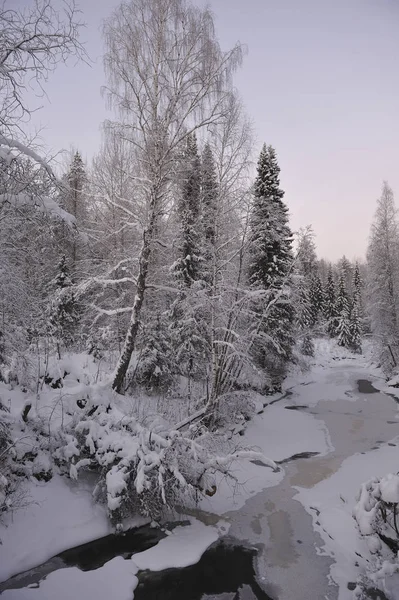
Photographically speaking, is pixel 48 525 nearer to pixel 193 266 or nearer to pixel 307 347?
pixel 193 266

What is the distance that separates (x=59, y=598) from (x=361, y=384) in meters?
20.6

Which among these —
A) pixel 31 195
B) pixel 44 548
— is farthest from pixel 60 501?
pixel 31 195

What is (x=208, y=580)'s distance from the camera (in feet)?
15.4

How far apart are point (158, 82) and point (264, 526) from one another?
9.93 metres

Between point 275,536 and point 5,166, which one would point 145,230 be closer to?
point 5,166

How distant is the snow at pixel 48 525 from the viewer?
464 cm

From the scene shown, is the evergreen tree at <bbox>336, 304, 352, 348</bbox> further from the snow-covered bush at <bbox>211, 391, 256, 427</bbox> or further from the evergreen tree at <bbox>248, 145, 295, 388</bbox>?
the snow-covered bush at <bbox>211, 391, 256, 427</bbox>

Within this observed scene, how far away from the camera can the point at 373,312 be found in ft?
67.8

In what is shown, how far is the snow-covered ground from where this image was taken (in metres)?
4.56

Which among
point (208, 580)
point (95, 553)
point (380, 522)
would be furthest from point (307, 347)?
point (95, 553)

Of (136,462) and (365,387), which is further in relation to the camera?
(365,387)

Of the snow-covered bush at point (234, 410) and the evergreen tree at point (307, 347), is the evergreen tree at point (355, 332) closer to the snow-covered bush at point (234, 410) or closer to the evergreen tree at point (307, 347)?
the evergreen tree at point (307, 347)

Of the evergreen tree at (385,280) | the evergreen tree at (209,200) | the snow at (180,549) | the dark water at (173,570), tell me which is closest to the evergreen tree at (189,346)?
the evergreen tree at (209,200)

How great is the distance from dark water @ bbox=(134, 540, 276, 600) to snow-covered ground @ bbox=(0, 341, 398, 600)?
0.14 m
